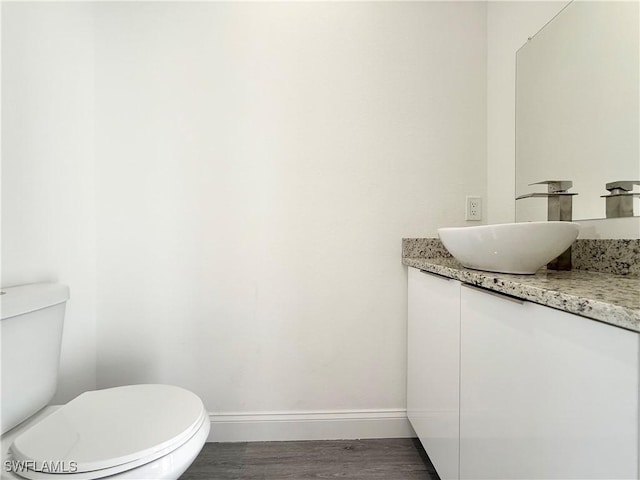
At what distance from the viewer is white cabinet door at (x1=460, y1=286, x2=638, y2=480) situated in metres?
0.43

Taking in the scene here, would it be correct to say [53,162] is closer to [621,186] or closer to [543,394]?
[543,394]

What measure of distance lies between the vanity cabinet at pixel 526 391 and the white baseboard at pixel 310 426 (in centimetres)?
34

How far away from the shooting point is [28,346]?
883mm

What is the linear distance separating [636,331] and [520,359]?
0.26 meters

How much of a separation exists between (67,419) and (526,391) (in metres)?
1.13

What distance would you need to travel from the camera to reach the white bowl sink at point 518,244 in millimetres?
725

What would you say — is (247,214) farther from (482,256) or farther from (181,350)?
(482,256)

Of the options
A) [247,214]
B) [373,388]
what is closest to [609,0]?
[247,214]

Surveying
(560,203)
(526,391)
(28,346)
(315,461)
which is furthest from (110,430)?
(560,203)

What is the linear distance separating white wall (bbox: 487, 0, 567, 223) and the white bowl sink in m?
0.62

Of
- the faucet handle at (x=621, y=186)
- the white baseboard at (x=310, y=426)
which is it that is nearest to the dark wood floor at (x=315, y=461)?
the white baseboard at (x=310, y=426)

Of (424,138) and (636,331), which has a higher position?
(424,138)

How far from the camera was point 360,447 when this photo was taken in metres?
1.32

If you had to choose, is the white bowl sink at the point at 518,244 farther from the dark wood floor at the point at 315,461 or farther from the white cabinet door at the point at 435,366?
the dark wood floor at the point at 315,461
